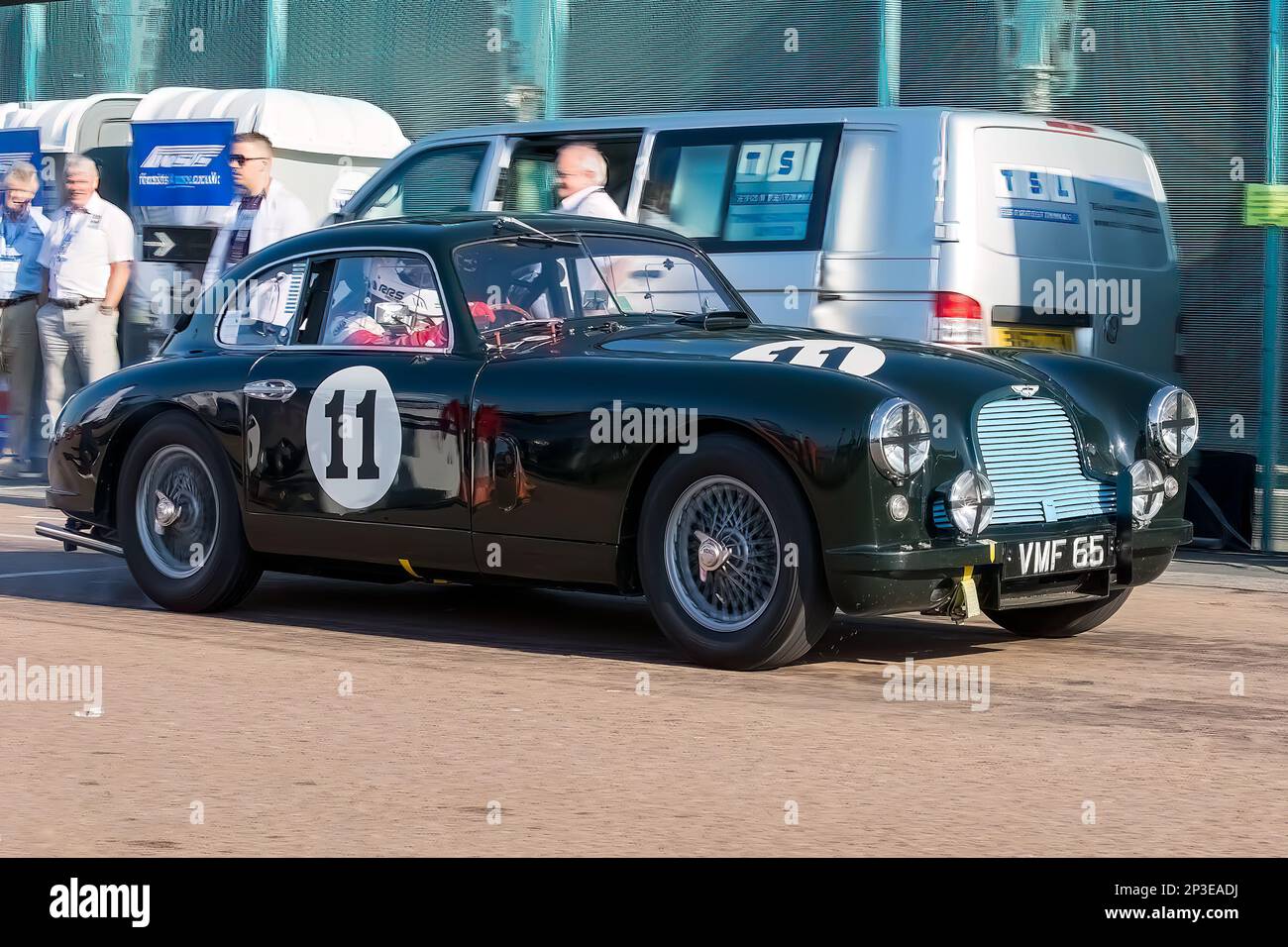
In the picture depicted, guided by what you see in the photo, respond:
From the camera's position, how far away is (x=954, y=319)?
995cm

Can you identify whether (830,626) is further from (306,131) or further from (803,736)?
(306,131)

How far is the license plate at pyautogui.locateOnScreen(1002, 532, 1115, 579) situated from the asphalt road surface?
37 cm

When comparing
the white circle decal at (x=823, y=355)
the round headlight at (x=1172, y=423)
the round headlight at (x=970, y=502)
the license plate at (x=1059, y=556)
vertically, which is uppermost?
the white circle decal at (x=823, y=355)

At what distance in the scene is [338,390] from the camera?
793cm

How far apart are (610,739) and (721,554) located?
111cm

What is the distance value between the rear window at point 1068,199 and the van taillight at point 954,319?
1.09ft

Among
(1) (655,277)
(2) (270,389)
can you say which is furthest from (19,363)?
(1) (655,277)

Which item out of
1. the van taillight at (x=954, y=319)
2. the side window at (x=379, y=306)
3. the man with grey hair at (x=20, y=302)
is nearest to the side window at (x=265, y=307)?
the side window at (x=379, y=306)

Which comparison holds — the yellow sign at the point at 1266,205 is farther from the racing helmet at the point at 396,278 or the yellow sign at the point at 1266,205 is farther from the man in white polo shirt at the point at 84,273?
the man in white polo shirt at the point at 84,273

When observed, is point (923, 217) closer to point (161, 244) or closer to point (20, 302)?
point (161, 244)

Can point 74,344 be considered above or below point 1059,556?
below

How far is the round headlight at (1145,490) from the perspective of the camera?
24.6 ft

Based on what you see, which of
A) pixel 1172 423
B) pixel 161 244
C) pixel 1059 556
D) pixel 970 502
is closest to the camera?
pixel 970 502
